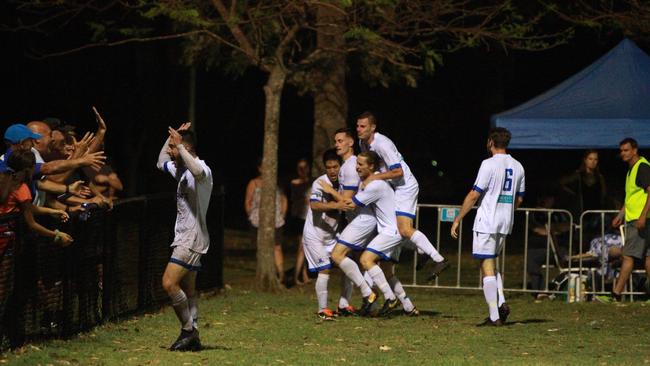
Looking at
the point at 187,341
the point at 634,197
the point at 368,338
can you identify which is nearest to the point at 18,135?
the point at 187,341

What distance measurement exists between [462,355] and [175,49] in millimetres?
17526

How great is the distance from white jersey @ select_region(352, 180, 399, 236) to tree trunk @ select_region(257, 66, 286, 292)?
152 inches

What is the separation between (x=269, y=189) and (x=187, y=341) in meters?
7.15

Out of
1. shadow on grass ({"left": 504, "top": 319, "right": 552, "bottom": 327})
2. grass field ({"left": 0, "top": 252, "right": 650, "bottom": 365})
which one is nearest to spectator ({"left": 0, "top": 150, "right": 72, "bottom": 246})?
grass field ({"left": 0, "top": 252, "right": 650, "bottom": 365})

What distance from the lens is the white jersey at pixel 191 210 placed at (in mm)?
11836

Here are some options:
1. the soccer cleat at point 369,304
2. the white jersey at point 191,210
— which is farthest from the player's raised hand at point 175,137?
the soccer cleat at point 369,304

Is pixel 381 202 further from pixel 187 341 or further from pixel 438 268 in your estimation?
pixel 187 341

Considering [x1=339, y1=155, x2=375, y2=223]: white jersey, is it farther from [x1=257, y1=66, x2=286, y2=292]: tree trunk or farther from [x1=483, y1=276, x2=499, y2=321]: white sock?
[x1=257, y1=66, x2=286, y2=292]: tree trunk

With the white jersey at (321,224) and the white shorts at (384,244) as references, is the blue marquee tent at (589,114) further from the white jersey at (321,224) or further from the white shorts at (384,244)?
the white shorts at (384,244)

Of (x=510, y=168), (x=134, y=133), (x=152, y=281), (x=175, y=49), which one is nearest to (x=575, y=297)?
(x=510, y=168)

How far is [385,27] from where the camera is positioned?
1917 centimetres

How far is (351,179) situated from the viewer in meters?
15.1

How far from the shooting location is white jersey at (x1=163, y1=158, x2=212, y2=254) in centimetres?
1184

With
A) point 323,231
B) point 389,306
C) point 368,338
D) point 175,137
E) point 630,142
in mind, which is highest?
point 630,142
